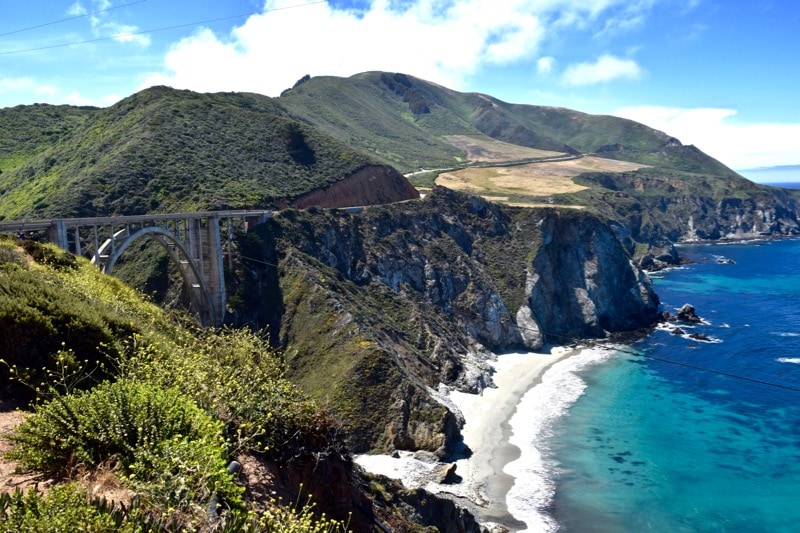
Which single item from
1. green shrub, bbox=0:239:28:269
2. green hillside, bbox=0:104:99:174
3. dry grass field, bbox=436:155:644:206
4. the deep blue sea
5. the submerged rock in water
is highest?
green hillside, bbox=0:104:99:174

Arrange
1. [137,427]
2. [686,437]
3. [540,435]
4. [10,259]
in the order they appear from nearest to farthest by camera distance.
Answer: [137,427] < [10,259] < [540,435] < [686,437]

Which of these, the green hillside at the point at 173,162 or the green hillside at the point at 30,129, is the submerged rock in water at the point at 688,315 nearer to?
the green hillside at the point at 173,162

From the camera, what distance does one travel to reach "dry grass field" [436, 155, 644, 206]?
113 m

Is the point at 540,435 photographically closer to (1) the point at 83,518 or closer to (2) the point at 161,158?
(1) the point at 83,518

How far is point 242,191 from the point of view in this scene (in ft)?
225

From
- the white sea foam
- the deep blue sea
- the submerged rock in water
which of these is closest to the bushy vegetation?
the white sea foam

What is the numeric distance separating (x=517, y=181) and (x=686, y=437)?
9366cm

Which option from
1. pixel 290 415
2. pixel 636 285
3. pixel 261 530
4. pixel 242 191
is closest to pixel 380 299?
pixel 242 191

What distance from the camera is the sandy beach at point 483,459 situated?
37.6m

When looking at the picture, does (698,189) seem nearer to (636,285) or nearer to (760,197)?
(760,197)

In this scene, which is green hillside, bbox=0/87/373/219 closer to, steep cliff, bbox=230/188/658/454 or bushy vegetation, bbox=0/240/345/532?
steep cliff, bbox=230/188/658/454

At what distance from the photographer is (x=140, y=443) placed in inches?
376

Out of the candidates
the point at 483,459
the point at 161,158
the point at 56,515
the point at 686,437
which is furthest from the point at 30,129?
the point at 56,515

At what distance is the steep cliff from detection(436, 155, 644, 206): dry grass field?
18284 mm
